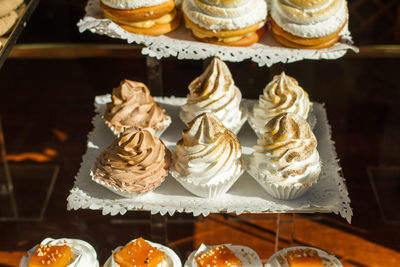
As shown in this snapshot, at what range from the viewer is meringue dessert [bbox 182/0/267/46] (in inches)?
82.7

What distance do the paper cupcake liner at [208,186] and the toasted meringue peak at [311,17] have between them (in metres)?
0.54

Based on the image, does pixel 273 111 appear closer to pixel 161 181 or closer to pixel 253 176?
pixel 253 176

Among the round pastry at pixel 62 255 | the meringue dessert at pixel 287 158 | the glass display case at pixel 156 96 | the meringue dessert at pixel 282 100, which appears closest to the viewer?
the meringue dessert at pixel 287 158

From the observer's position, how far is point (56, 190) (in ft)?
9.18

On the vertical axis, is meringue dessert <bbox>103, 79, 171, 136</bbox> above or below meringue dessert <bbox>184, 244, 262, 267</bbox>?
above

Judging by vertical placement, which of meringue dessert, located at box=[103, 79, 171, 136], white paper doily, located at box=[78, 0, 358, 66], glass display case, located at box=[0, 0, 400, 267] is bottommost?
glass display case, located at box=[0, 0, 400, 267]

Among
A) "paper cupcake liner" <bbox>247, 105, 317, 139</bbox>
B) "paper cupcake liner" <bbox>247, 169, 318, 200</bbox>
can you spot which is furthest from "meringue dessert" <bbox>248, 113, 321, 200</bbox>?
"paper cupcake liner" <bbox>247, 105, 317, 139</bbox>

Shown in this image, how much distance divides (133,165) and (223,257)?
0.52m

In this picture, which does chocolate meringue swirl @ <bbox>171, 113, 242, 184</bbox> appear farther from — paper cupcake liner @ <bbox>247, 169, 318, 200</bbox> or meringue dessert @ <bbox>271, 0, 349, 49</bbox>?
meringue dessert @ <bbox>271, 0, 349, 49</bbox>

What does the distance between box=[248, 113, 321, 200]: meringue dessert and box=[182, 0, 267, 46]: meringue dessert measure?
334mm

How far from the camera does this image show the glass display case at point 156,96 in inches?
99.8

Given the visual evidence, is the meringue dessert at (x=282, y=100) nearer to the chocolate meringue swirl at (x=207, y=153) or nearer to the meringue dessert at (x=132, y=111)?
the chocolate meringue swirl at (x=207, y=153)

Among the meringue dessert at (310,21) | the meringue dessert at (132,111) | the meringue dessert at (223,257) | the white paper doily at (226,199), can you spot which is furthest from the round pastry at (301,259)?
the meringue dessert at (310,21)

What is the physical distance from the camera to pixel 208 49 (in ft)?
7.13
